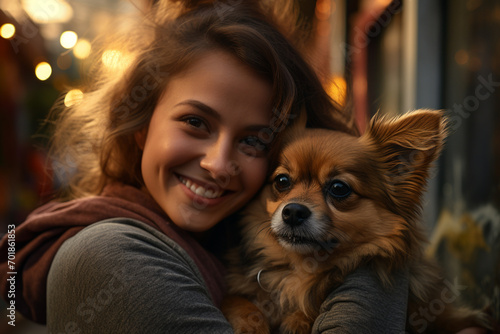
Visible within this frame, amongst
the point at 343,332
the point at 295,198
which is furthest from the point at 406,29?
the point at 343,332

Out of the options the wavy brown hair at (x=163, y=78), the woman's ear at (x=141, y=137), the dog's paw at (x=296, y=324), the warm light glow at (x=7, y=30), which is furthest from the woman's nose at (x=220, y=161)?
the warm light glow at (x=7, y=30)

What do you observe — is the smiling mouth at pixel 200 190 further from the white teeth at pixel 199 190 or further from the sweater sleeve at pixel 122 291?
the sweater sleeve at pixel 122 291

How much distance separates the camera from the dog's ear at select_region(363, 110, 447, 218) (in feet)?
5.92

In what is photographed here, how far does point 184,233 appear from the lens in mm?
1868

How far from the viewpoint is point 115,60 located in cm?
225

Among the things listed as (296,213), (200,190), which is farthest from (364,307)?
(200,190)

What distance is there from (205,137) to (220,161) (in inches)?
5.5

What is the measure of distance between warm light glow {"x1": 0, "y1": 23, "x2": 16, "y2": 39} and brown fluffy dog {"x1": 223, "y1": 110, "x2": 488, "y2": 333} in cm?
412

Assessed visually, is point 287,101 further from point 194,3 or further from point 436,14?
point 436,14

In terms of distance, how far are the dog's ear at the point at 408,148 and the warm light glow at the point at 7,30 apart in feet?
14.4

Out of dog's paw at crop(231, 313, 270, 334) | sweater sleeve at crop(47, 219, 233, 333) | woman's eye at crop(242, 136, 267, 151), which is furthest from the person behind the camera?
woman's eye at crop(242, 136, 267, 151)

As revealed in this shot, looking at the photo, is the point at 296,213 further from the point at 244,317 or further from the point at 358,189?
the point at 244,317
